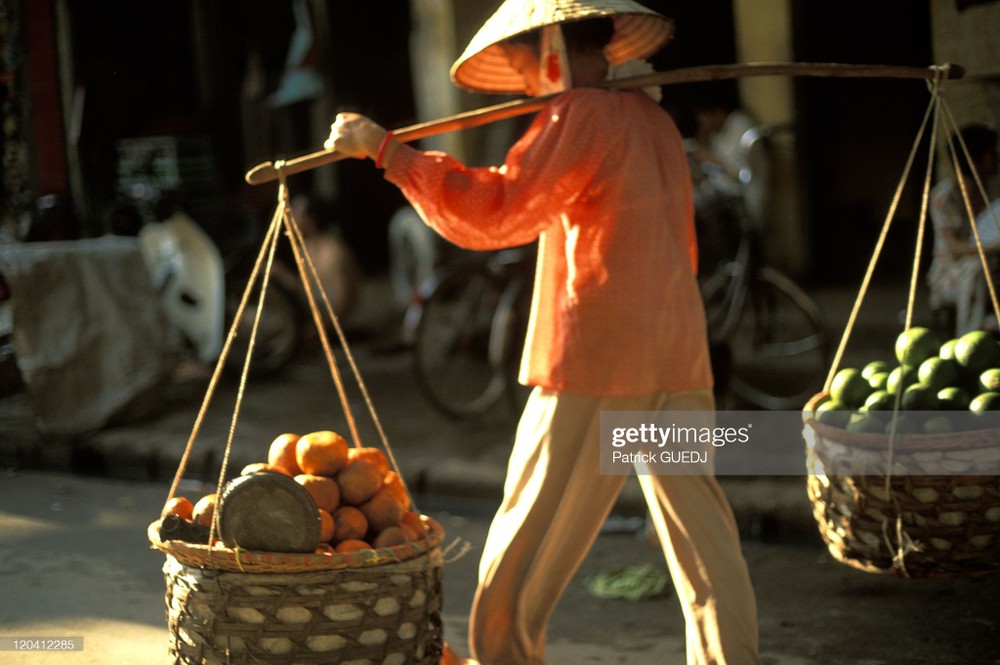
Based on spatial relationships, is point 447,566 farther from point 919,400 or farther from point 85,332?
point 85,332

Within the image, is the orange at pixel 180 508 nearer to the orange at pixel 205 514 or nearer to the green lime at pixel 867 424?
the orange at pixel 205 514

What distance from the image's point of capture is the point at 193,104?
32.3ft

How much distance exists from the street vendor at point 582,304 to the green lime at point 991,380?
0.96 metres

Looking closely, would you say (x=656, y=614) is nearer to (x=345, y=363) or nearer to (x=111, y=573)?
(x=111, y=573)

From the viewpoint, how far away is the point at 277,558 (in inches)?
99.0

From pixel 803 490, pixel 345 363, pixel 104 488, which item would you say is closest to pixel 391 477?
pixel 803 490

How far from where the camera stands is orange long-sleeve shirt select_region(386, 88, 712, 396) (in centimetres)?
280

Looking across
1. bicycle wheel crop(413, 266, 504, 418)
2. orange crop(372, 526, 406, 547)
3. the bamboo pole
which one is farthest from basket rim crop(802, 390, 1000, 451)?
bicycle wheel crop(413, 266, 504, 418)

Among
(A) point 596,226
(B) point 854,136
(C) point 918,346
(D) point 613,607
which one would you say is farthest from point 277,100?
(A) point 596,226

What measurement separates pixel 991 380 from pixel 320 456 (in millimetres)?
1809

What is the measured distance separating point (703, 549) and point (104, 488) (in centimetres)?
355

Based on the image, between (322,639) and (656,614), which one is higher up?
(322,639)

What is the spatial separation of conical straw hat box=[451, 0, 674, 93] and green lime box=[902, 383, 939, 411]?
45.9 inches

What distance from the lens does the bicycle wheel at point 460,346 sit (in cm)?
624
